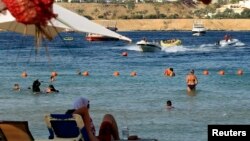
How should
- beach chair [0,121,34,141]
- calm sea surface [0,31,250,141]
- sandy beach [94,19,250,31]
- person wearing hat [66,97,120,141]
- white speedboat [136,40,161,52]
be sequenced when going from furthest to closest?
sandy beach [94,19,250,31], white speedboat [136,40,161,52], calm sea surface [0,31,250,141], person wearing hat [66,97,120,141], beach chair [0,121,34,141]

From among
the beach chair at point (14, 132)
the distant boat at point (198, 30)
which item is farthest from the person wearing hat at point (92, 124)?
the distant boat at point (198, 30)

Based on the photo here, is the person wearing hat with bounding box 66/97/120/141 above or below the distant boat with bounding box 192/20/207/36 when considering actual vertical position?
above

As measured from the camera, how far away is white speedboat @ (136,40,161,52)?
72312 mm

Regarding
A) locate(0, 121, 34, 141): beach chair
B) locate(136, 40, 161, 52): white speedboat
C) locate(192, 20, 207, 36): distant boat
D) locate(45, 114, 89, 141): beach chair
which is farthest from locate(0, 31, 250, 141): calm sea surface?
locate(192, 20, 207, 36): distant boat

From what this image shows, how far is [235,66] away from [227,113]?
3235 cm

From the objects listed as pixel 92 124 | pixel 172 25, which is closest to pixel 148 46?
pixel 92 124

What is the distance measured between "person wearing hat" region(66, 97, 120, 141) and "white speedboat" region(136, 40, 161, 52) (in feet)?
204

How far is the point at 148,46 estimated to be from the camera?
7262cm

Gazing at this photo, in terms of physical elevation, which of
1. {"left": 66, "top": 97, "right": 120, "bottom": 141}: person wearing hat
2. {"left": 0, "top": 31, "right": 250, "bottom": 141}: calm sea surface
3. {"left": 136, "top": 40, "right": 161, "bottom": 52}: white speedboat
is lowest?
{"left": 0, "top": 31, "right": 250, "bottom": 141}: calm sea surface

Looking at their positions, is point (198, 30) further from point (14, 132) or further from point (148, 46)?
point (14, 132)

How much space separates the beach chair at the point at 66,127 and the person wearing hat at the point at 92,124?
11 centimetres

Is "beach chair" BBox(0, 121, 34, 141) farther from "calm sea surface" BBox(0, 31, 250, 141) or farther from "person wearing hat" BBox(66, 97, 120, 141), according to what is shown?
"calm sea surface" BBox(0, 31, 250, 141)

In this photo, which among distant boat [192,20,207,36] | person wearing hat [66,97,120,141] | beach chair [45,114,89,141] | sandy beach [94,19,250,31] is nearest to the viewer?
beach chair [45,114,89,141]

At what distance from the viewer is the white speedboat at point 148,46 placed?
72312 mm
